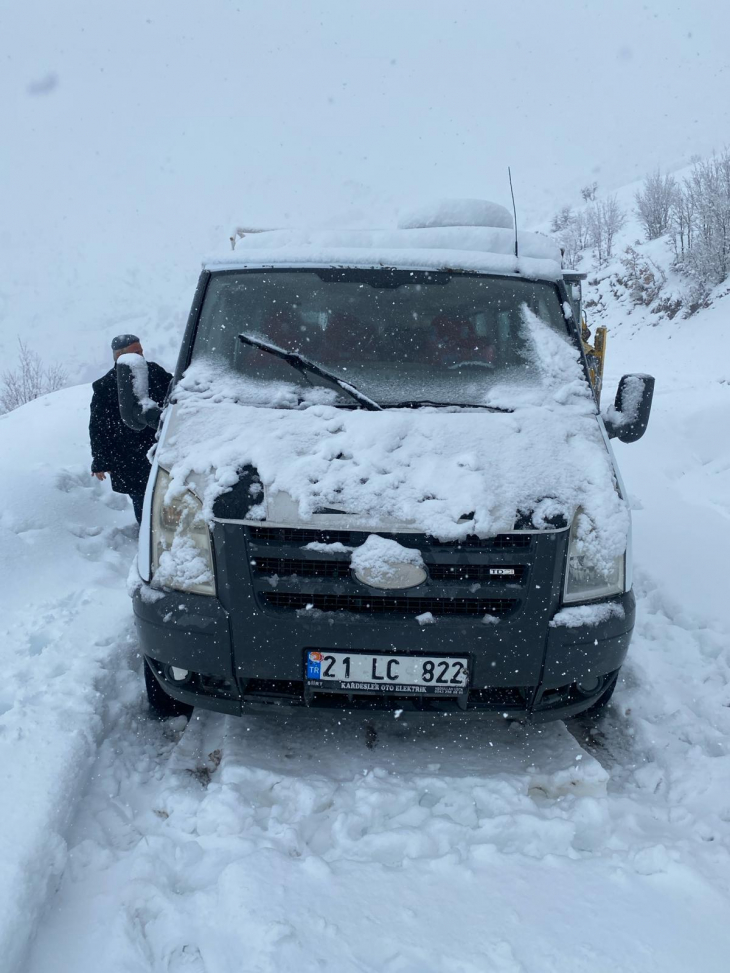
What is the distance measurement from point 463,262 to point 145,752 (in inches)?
103

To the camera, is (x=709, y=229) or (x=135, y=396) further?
(x=709, y=229)

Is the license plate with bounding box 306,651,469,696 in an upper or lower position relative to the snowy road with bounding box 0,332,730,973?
upper

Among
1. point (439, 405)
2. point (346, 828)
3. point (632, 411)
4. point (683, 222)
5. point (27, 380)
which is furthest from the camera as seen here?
point (683, 222)

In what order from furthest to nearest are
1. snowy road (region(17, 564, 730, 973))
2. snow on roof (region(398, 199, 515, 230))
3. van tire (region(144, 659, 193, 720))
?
snow on roof (region(398, 199, 515, 230))
van tire (region(144, 659, 193, 720))
snowy road (region(17, 564, 730, 973))

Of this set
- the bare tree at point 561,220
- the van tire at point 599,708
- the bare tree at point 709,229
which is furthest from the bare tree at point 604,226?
the van tire at point 599,708

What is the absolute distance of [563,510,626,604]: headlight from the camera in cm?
254

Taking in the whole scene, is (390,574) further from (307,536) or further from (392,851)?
(392,851)

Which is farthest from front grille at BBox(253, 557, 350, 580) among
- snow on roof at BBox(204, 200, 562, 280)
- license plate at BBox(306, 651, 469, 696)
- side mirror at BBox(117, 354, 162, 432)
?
snow on roof at BBox(204, 200, 562, 280)

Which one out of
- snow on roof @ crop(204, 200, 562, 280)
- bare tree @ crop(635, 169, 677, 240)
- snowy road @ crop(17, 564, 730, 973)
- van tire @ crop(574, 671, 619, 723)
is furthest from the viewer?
bare tree @ crop(635, 169, 677, 240)

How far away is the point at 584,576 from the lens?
8.48 ft

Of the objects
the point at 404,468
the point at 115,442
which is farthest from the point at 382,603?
the point at 115,442

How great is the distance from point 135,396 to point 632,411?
2.29m

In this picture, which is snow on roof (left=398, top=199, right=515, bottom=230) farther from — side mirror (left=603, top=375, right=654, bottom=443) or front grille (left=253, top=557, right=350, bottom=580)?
front grille (left=253, top=557, right=350, bottom=580)

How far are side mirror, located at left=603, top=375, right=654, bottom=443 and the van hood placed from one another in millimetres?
360
